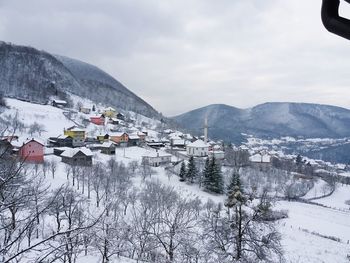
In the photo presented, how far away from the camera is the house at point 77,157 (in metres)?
40.2

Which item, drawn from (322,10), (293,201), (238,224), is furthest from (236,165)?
(322,10)

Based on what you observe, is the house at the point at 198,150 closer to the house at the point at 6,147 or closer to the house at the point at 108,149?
the house at the point at 108,149

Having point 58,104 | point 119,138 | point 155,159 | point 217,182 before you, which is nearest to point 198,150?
point 119,138

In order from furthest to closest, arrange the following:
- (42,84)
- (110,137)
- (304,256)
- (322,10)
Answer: (42,84) → (110,137) → (304,256) → (322,10)

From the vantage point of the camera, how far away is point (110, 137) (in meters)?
61.0

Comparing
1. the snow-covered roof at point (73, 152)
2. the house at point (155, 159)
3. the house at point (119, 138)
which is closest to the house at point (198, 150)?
the house at point (155, 159)

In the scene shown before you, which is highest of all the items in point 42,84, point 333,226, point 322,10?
point 42,84

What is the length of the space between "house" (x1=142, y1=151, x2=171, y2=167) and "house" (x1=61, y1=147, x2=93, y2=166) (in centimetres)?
801

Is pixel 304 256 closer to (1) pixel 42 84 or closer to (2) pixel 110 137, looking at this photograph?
(2) pixel 110 137

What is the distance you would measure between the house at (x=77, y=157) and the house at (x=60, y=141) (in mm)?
10381

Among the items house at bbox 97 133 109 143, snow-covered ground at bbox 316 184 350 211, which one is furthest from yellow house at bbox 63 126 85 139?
snow-covered ground at bbox 316 184 350 211

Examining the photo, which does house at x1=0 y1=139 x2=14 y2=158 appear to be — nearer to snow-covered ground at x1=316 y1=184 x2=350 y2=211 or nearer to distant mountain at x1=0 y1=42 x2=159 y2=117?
snow-covered ground at x1=316 y1=184 x2=350 y2=211

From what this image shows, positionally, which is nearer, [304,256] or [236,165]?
[304,256]

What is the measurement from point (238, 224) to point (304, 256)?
39.4 ft
